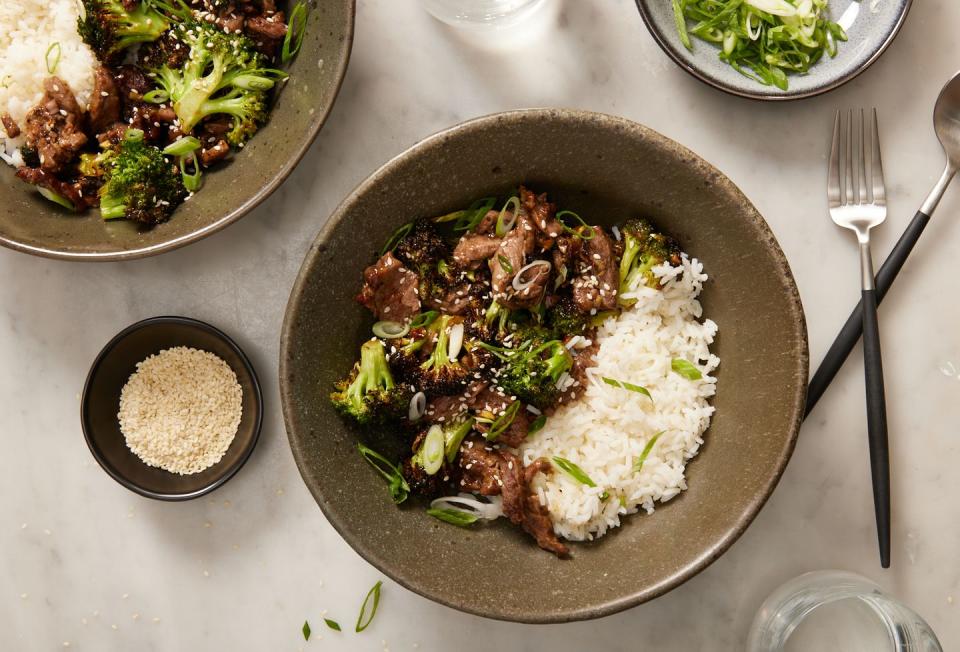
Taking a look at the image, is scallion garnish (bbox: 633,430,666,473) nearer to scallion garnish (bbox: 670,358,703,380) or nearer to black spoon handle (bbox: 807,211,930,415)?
scallion garnish (bbox: 670,358,703,380)

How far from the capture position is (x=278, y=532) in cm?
273

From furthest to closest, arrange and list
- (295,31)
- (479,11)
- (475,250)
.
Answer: (479,11)
(295,31)
(475,250)

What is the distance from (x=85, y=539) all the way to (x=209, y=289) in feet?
3.65

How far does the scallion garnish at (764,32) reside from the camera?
8.13 ft

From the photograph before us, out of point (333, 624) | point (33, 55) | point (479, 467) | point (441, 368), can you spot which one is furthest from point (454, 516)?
point (33, 55)

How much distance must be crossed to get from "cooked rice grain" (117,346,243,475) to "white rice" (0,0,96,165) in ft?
2.95

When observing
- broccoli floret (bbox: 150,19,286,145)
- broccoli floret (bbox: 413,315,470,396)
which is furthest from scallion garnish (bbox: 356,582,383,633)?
broccoli floret (bbox: 150,19,286,145)

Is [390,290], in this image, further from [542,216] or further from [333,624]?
[333,624]

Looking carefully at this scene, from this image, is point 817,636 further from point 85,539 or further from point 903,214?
point 85,539

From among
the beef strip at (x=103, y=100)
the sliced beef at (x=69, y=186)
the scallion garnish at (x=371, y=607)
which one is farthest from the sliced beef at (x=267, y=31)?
the scallion garnish at (x=371, y=607)

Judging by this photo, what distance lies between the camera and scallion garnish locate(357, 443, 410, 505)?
7.92ft

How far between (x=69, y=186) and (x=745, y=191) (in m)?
2.44

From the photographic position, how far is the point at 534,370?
232cm

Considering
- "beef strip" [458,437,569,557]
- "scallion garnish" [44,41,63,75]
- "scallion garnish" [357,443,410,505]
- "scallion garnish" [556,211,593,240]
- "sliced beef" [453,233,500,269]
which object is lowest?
"scallion garnish" [357,443,410,505]
